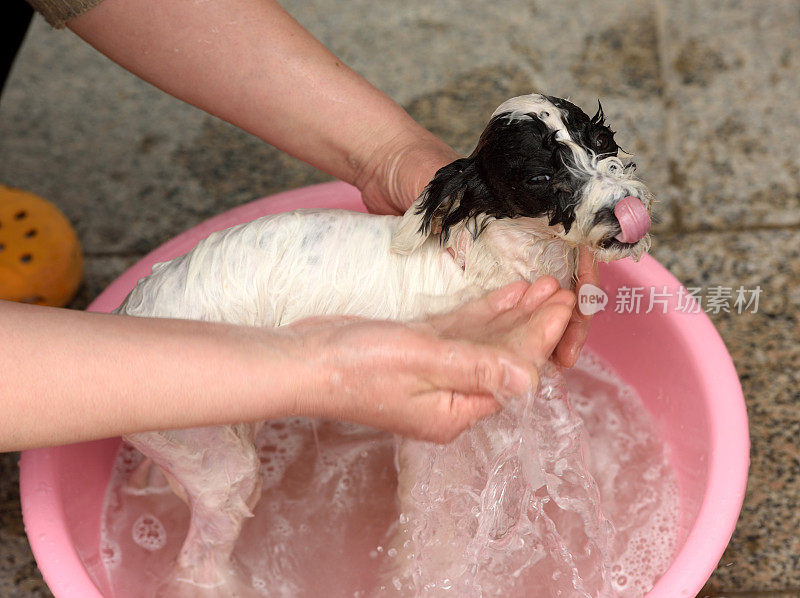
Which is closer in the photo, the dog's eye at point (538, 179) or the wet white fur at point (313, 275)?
the dog's eye at point (538, 179)

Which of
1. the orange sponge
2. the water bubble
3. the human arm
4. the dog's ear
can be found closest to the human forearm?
the human arm

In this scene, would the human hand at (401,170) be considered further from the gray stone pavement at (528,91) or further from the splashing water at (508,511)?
the gray stone pavement at (528,91)

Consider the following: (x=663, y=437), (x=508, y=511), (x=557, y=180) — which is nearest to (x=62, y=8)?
(x=557, y=180)

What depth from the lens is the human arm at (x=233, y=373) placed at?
1351 mm

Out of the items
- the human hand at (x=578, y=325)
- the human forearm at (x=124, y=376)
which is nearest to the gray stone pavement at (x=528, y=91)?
the human hand at (x=578, y=325)

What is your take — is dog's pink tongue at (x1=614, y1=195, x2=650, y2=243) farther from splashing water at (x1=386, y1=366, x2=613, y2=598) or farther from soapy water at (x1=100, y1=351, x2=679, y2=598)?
splashing water at (x1=386, y1=366, x2=613, y2=598)

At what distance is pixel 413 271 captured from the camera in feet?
5.30

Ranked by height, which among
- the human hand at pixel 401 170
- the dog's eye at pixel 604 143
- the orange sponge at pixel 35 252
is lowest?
the orange sponge at pixel 35 252

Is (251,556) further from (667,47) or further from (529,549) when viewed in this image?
(667,47)

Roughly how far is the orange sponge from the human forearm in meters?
1.07

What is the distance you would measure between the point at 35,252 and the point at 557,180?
167cm

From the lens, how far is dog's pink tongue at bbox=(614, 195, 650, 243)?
1.29m

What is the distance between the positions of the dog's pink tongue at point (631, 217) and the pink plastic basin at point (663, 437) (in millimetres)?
633

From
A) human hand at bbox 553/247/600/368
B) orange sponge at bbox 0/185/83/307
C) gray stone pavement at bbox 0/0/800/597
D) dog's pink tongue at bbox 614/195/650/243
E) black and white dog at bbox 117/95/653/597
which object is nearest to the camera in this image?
dog's pink tongue at bbox 614/195/650/243
